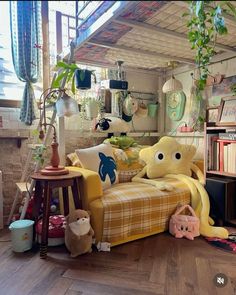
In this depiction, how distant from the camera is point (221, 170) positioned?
2451 millimetres

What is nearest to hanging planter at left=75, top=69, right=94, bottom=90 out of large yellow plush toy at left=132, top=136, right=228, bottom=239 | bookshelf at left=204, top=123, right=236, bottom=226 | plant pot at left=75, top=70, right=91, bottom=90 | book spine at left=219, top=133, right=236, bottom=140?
plant pot at left=75, top=70, right=91, bottom=90

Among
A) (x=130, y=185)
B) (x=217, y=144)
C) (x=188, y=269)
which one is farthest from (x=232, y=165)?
(x=188, y=269)

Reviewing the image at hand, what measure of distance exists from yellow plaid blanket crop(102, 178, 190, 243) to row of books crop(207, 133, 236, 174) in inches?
17.4

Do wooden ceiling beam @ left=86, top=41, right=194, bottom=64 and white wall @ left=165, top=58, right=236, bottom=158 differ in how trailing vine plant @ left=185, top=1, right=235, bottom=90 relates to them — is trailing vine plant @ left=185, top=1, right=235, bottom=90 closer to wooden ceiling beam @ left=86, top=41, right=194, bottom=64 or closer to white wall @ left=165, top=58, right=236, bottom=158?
wooden ceiling beam @ left=86, top=41, right=194, bottom=64

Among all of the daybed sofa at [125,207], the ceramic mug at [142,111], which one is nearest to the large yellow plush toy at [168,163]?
the daybed sofa at [125,207]

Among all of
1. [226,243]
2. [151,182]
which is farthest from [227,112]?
[226,243]

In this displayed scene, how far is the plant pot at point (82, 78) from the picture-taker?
6.66 feet

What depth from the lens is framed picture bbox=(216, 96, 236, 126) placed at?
2.36 metres

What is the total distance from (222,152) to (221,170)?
7.3 inches

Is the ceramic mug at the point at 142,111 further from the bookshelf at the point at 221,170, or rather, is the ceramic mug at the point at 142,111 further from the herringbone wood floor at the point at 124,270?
the herringbone wood floor at the point at 124,270

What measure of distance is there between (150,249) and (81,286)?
0.67m

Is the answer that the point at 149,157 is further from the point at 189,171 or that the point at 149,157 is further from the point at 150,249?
the point at 150,249

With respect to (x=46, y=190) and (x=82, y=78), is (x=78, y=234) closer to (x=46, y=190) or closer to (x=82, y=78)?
(x=46, y=190)

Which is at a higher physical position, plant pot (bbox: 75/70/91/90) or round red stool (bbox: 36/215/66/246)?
plant pot (bbox: 75/70/91/90)
